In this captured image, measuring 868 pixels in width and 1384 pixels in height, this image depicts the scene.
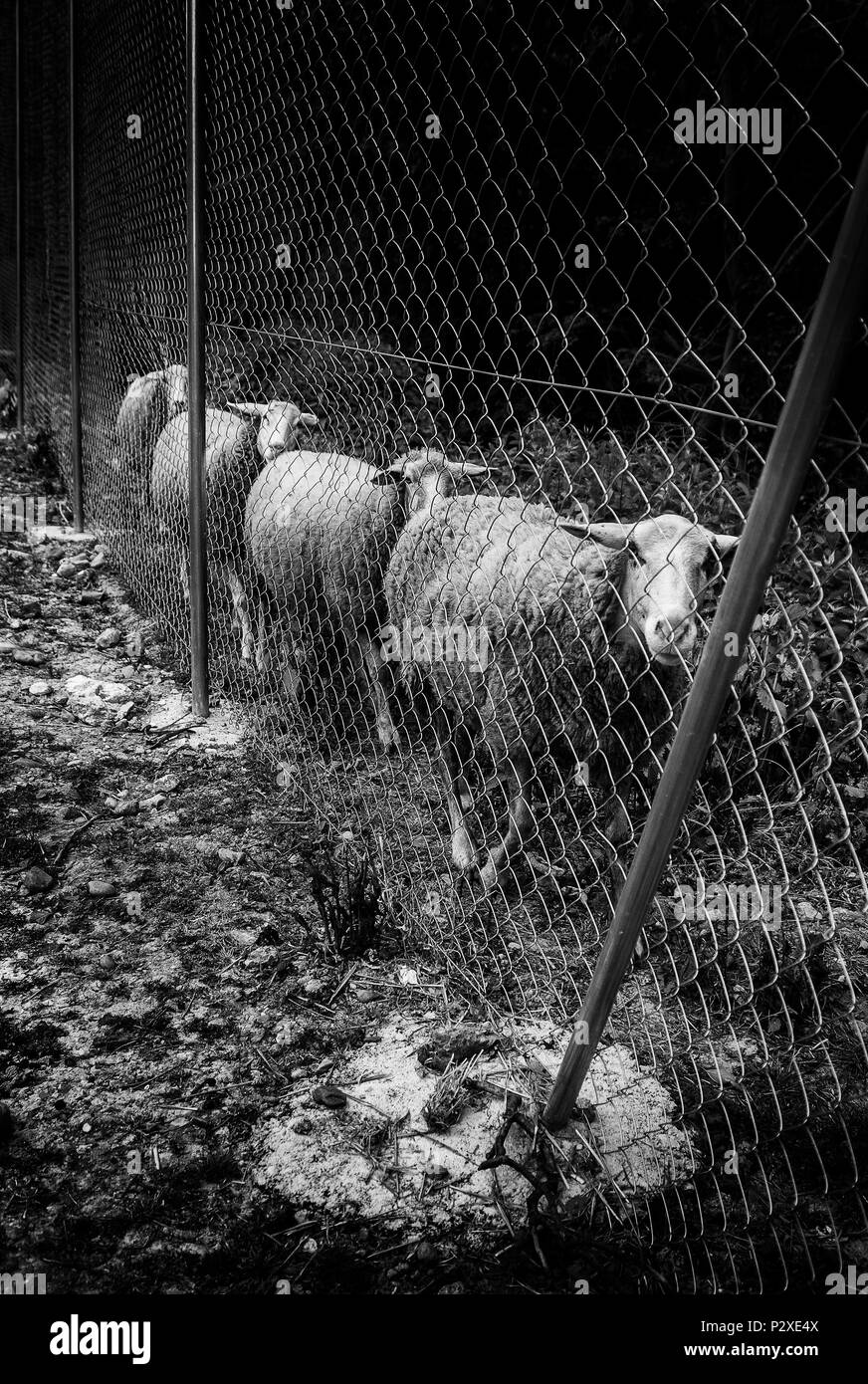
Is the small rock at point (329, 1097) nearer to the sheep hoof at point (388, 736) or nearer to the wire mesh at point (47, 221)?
the sheep hoof at point (388, 736)

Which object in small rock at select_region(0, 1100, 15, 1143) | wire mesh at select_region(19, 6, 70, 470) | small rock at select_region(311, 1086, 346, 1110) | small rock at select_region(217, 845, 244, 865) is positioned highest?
wire mesh at select_region(19, 6, 70, 470)

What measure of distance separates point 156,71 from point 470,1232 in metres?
5.32

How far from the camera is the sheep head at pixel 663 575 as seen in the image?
102 inches

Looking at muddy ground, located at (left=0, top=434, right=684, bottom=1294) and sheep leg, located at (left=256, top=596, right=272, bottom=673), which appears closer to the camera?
muddy ground, located at (left=0, top=434, right=684, bottom=1294)

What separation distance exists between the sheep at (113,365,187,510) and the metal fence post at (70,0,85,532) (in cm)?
57

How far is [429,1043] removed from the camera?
253cm

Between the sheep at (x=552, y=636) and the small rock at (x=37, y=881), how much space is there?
4.40 ft

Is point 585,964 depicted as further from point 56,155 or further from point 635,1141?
point 56,155

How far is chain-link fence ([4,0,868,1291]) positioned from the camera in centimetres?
218

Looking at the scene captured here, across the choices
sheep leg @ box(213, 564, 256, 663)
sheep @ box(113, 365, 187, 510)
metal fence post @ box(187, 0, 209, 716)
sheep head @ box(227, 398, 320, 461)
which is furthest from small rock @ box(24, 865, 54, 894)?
sheep @ box(113, 365, 187, 510)

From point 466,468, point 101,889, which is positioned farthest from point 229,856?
point 466,468

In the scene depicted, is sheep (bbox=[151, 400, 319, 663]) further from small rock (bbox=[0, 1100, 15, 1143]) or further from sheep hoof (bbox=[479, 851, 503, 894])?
small rock (bbox=[0, 1100, 15, 1143])

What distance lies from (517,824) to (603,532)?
0.94 metres

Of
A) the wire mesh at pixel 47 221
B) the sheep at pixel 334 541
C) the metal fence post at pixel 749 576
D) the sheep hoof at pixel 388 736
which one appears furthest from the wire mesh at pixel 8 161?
the metal fence post at pixel 749 576
